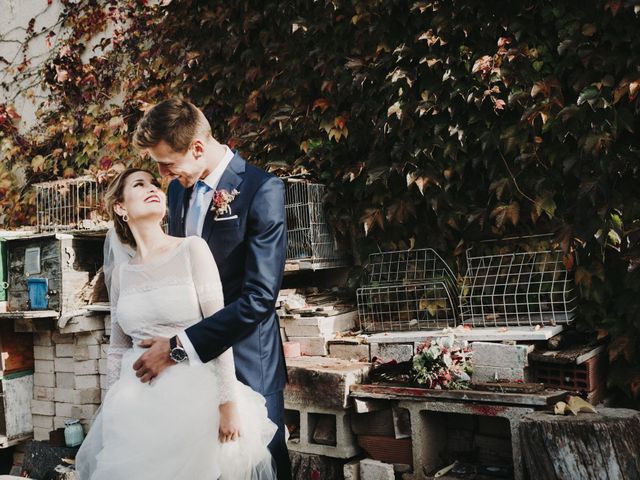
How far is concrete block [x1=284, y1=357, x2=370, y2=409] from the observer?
11.1ft

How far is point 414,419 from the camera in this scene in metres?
3.25

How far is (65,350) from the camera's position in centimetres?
484

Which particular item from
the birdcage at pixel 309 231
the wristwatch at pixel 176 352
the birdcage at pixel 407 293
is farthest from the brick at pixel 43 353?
the wristwatch at pixel 176 352

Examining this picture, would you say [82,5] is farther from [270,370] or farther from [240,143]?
[270,370]

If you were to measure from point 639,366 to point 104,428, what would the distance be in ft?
9.61

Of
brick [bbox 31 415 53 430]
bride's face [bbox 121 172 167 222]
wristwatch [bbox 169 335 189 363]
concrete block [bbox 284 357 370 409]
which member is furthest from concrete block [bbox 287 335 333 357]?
brick [bbox 31 415 53 430]

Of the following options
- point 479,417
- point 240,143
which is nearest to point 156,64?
point 240,143

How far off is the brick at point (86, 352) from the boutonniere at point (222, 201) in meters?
2.88

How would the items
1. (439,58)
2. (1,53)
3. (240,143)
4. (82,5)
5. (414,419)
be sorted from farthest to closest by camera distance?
1. (1,53)
2. (82,5)
3. (240,143)
4. (439,58)
5. (414,419)

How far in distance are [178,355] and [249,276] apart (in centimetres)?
35

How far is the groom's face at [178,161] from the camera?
220 cm

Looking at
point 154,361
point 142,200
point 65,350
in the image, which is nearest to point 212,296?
point 154,361

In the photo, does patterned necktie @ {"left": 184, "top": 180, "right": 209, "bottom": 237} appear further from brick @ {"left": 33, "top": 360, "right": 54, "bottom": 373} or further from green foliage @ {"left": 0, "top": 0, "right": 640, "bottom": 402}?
brick @ {"left": 33, "top": 360, "right": 54, "bottom": 373}

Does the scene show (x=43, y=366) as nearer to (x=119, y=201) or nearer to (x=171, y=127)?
(x=119, y=201)
